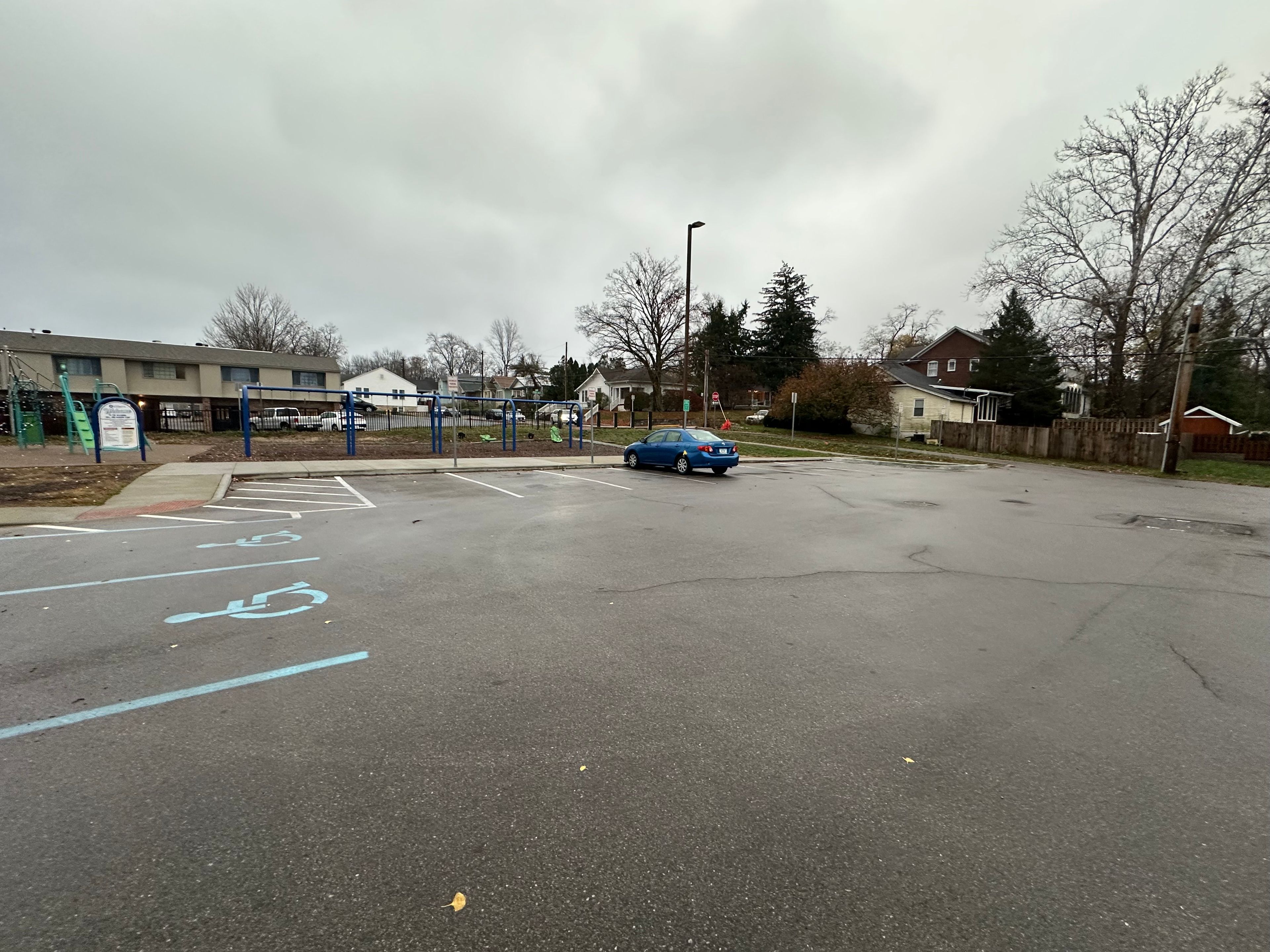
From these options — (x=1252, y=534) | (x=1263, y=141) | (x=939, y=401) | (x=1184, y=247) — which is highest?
(x=1263, y=141)

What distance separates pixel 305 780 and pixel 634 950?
5.99 ft

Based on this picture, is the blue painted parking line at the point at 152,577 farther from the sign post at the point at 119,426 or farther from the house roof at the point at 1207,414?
the house roof at the point at 1207,414

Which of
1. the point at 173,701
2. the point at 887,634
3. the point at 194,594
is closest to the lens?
the point at 173,701

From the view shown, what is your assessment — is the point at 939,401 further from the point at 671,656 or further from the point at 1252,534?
the point at 671,656

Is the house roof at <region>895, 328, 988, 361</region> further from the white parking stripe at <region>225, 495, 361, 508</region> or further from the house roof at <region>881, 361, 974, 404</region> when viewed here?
the white parking stripe at <region>225, 495, 361, 508</region>

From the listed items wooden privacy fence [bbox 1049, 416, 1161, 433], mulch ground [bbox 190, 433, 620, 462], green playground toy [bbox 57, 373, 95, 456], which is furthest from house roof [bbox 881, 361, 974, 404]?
green playground toy [bbox 57, 373, 95, 456]

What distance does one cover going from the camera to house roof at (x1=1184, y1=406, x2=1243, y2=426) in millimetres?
40500

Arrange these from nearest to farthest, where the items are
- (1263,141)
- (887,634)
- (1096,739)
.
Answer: (1096,739), (887,634), (1263,141)

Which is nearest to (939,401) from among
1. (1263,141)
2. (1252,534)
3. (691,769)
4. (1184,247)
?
(1184,247)

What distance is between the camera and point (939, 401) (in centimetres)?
4212

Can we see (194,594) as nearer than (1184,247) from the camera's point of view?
Yes

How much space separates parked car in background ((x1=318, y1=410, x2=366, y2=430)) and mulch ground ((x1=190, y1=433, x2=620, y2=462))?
7.03 metres

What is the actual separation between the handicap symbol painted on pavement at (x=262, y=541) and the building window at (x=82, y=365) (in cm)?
5166

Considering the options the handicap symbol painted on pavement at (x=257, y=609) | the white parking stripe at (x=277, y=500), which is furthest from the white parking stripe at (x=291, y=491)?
the handicap symbol painted on pavement at (x=257, y=609)
